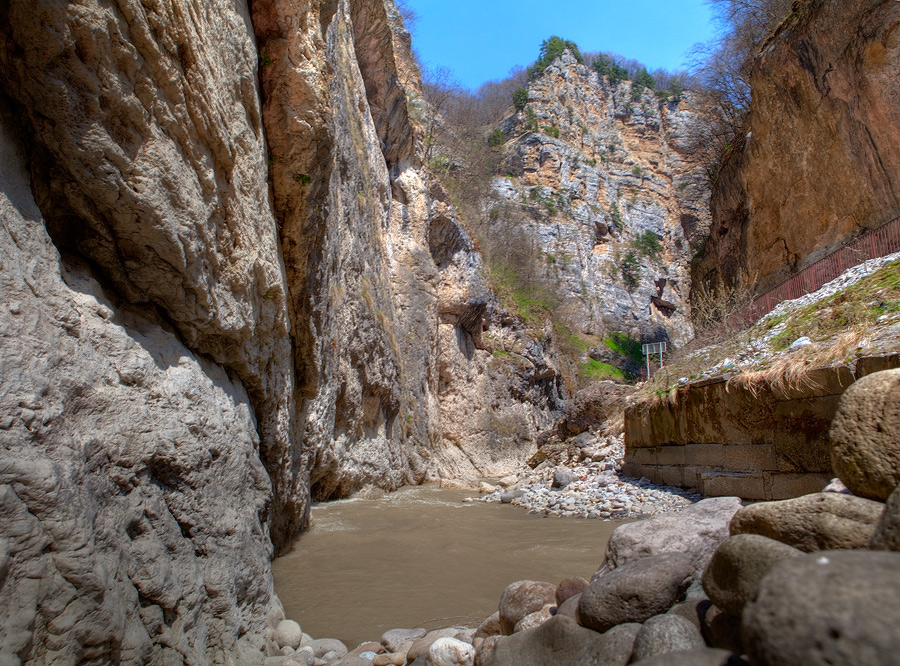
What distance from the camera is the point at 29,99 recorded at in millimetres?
2459

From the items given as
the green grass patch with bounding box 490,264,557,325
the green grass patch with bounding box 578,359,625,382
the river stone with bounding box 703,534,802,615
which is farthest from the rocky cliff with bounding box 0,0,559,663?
the green grass patch with bounding box 578,359,625,382

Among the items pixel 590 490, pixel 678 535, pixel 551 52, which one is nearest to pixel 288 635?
pixel 678 535

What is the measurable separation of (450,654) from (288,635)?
106 cm

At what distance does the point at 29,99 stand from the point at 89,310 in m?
0.96

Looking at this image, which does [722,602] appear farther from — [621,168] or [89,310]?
[621,168]

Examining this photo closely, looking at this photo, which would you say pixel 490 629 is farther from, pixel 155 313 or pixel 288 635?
pixel 155 313

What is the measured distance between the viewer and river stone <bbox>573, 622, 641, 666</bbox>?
1.91 meters

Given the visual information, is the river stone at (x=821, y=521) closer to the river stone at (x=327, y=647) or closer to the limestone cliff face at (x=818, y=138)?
the river stone at (x=327, y=647)

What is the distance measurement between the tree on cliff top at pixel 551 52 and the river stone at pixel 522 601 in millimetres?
47506

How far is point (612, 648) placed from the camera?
76.7 inches

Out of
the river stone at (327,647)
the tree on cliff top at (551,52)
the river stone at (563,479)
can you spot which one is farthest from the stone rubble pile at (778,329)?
the tree on cliff top at (551,52)

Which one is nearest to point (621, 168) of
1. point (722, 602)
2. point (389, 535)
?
point (389, 535)

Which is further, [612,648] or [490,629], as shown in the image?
[490,629]

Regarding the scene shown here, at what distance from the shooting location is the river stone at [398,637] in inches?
123
